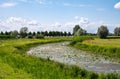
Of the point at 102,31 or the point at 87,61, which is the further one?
the point at 102,31

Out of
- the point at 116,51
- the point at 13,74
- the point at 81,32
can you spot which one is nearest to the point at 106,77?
the point at 13,74

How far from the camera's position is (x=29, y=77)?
2181cm

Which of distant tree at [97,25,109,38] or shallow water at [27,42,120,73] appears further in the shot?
distant tree at [97,25,109,38]

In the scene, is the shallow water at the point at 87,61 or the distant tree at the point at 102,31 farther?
the distant tree at the point at 102,31

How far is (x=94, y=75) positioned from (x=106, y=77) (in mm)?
1549

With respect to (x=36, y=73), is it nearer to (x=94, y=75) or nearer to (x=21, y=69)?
(x=21, y=69)

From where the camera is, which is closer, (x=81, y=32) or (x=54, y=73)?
(x=54, y=73)

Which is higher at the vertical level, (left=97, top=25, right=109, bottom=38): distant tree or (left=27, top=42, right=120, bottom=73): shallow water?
(left=97, top=25, right=109, bottom=38): distant tree

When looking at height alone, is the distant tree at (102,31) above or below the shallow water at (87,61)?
above

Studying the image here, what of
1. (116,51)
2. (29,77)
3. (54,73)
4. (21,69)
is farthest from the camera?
(116,51)

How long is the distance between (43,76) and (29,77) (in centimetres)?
120

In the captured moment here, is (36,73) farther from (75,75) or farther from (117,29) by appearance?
(117,29)

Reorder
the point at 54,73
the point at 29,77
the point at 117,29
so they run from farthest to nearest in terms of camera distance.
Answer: the point at 117,29 → the point at 54,73 → the point at 29,77

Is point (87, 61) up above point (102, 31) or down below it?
below
